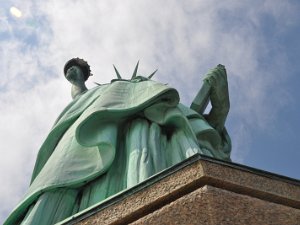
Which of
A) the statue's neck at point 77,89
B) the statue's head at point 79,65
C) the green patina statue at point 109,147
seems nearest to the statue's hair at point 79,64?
the statue's head at point 79,65

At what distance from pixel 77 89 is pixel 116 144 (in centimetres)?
272

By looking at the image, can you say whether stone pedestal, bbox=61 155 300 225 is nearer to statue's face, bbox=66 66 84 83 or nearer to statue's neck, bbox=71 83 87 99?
statue's neck, bbox=71 83 87 99

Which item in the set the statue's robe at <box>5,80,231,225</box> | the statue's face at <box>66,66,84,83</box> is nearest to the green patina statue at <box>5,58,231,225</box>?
the statue's robe at <box>5,80,231,225</box>

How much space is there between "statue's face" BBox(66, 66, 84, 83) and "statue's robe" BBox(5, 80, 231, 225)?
1693 millimetres

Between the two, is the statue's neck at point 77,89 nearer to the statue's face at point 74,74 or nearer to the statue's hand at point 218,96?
the statue's face at point 74,74

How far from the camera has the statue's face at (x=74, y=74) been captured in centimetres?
766

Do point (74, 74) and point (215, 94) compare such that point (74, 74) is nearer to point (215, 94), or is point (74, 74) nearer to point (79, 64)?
point (79, 64)

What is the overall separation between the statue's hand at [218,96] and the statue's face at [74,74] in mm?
1975

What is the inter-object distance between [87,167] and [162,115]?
38.9 inches

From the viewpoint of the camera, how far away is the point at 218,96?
22.0ft

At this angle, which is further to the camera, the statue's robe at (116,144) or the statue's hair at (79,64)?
the statue's hair at (79,64)

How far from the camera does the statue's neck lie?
7.33 meters

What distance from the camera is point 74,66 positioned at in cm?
775

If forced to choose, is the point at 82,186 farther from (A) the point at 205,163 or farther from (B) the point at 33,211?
(A) the point at 205,163
